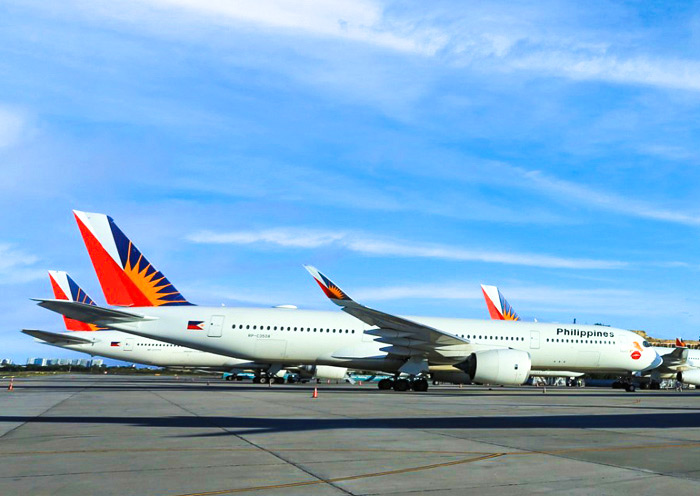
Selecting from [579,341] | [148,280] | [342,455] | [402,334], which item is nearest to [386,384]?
[402,334]

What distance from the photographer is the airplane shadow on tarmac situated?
36.1ft

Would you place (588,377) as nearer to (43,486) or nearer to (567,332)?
(567,332)

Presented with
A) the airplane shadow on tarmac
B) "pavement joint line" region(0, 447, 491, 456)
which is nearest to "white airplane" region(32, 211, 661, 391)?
the airplane shadow on tarmac

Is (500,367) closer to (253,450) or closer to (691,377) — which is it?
(253,450)

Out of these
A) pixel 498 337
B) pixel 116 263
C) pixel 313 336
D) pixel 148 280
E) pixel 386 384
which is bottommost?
pixel 386 384

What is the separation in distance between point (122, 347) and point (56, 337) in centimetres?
469

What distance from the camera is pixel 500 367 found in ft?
85.9

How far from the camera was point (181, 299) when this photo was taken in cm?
3125

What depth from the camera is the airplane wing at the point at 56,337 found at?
3866 centimetres

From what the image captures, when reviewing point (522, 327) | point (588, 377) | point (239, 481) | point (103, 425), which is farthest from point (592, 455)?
point (588, 377)

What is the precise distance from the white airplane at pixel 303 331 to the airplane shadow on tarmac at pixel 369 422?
47.9 feet

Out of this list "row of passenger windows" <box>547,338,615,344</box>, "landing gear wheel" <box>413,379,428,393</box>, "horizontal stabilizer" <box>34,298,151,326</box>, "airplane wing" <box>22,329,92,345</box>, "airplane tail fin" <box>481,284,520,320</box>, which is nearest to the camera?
"horizontal stabilizer" <box>34,298,151,326</box>

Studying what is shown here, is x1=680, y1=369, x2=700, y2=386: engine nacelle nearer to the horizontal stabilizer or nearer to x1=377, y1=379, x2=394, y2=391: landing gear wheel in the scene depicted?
x1=377, y1=379, x2=394, y2=391: landing gear wheel

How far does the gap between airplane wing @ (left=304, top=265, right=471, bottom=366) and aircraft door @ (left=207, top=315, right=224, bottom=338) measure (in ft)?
17.9
